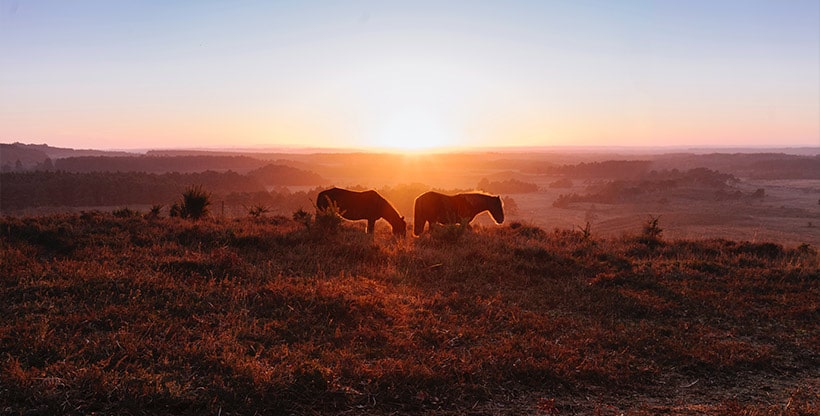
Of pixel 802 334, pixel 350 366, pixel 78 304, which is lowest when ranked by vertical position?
pixel 802 334

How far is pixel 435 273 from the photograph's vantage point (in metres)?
10.2

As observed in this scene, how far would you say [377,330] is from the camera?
6582mm

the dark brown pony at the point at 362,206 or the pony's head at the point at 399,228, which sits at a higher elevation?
the dark brown pony at the point at 362,206

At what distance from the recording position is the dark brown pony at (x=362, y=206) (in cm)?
1509

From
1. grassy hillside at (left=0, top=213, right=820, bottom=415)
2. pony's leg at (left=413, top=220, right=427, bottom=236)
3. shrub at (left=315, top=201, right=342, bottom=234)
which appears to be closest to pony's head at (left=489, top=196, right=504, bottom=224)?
pony's leg at (left=413, top=220, right=427, bottom=236)

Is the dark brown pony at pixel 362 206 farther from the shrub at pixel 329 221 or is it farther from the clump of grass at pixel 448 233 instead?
the clump of grass at pixel 448 233

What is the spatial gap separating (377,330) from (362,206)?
8842 mm

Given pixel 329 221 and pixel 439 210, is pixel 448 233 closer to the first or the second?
pixel 439 210

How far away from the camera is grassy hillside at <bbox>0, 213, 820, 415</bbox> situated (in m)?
4.67

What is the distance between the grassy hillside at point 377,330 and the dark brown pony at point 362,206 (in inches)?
129

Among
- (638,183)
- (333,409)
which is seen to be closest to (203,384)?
(333,409)

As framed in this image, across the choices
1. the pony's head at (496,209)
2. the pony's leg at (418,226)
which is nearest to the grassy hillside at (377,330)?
the pony's leg at (418,226)

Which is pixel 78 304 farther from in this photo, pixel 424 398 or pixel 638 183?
pixel 638 183

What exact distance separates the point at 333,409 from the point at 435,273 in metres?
5.86
